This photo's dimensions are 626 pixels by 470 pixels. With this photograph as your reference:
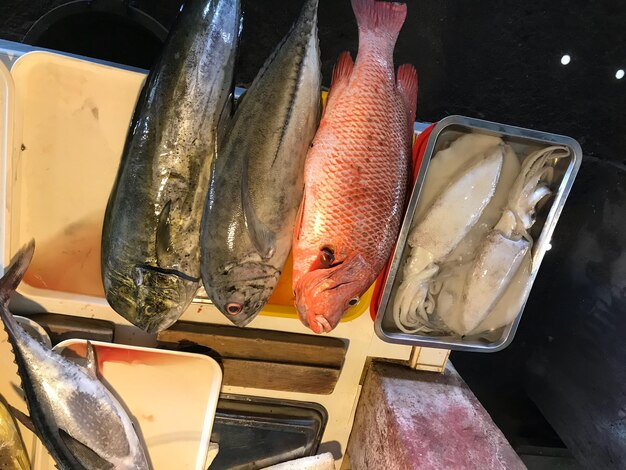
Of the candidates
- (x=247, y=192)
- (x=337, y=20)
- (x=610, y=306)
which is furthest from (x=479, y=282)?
(x=337, y=20)

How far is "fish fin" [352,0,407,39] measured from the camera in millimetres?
1333

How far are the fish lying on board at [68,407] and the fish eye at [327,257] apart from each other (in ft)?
2.75

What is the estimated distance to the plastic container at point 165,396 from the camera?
1.62m

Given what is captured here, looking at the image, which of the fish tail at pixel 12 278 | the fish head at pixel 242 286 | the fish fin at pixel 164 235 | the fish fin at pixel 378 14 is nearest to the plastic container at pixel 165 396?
the fish tail at pixel 12 278

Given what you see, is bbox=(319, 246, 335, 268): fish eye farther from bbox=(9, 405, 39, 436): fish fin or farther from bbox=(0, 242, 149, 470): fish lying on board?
bbox=(9, 405, 39, 436): fish fin

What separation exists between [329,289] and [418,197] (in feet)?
1.25

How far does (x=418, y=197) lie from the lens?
55.4 inches

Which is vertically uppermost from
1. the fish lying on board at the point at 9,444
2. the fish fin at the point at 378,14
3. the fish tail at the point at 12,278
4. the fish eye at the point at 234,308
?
the fish fin at the point at 378,14

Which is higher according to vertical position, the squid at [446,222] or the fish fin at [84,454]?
the squid at [446,222]

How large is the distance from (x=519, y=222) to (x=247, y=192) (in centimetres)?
83

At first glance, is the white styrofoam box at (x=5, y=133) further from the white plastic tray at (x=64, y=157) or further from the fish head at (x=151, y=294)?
the fish head at (x=151, y=294)

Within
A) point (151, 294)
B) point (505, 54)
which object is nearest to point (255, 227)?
point (151, 294)

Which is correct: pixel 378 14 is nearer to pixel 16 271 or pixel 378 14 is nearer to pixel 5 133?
pixel 5 133

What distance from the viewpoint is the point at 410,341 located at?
5.11 feet
